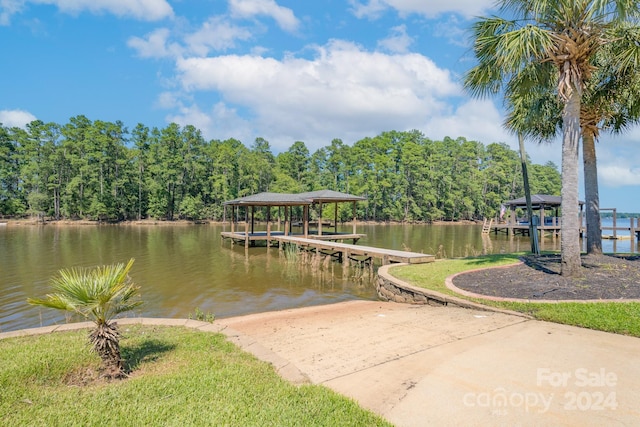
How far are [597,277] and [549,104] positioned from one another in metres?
6.30

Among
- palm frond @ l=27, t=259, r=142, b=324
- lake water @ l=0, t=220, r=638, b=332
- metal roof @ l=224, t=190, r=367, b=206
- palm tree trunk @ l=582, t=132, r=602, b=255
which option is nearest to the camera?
palm frond @ l=27, t=259, r=142, b=324

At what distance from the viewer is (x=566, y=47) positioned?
7.93m

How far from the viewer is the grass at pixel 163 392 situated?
2.83 metres

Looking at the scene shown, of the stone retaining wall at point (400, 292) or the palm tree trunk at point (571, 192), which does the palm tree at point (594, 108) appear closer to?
the palm tree trunk at point (571, 192)

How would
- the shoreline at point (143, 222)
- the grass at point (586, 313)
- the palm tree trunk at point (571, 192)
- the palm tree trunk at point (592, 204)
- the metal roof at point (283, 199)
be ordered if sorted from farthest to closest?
the shoreline at point (143, 222) → the metal roof at point (283, 199) → the palm tree trunk at point (592, 204) → the palm tree trunk at point (571, 192) → the grass at point (586, 313)

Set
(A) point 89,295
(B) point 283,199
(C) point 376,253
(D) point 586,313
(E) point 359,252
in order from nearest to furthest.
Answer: (A) point 89,295, (D) point 586,313, (C) point 376,253, (E) point 359,252, (B) point 283,199

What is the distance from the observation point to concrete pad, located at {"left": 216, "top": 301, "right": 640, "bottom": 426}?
2.97 m

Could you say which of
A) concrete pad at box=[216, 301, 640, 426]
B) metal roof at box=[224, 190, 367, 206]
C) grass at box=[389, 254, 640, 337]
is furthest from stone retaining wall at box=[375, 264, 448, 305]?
metal roof at box=[224, 190, 367, 206]

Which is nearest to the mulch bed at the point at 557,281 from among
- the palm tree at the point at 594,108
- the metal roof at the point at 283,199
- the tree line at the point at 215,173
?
the palm tree at the point at 594,108

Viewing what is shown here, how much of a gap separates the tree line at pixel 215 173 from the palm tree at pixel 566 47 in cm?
4322

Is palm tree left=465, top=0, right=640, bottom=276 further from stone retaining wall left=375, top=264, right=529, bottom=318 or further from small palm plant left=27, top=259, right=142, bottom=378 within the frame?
small palm plant left=27, top=259, right=142, bottom=378

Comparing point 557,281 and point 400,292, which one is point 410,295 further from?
point 557,281

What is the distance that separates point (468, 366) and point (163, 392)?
3003 millimetres

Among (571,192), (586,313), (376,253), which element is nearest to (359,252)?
(376,253)
